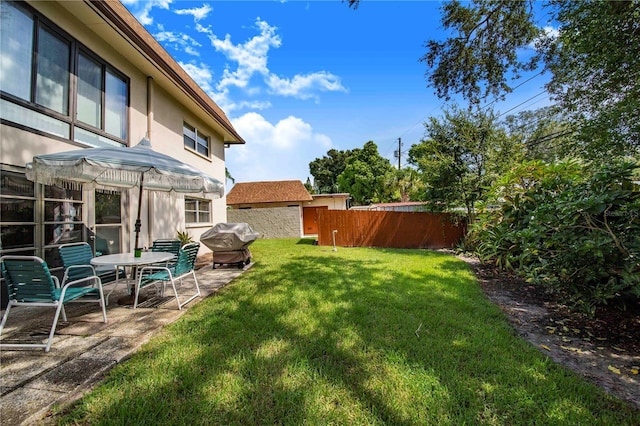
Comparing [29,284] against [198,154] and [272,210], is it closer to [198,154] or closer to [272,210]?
[198,154]

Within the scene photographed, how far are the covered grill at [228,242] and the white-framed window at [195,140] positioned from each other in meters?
3.95

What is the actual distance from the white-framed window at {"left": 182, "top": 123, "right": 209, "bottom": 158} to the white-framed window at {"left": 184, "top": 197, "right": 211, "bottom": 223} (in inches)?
74.3

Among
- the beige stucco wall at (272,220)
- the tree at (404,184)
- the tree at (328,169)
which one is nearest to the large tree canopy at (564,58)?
the beige stucco wall at (272,220)

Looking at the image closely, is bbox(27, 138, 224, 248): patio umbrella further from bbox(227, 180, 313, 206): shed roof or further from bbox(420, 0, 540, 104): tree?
bbox(227, 180, 313, 206): shed roof

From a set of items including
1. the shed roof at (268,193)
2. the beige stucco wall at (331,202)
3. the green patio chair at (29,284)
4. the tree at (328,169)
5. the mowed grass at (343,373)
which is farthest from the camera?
the tree at (328,169)

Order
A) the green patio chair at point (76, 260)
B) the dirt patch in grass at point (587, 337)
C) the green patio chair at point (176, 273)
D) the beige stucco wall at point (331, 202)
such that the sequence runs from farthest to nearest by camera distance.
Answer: the beige stucco wall at point (331, 202) → the green patio chair at point (176, 273) → the green patio chair at point (76, 260) → the dirt patch in grass at point (587, 337)

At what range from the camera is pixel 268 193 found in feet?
60.6

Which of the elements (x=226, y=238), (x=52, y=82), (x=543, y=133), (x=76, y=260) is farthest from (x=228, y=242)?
(x=543, y=133)

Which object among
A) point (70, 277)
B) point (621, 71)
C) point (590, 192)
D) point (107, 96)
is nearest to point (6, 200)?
point (70, 277)

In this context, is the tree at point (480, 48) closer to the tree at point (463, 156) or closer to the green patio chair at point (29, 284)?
the tree at point (463, 156)

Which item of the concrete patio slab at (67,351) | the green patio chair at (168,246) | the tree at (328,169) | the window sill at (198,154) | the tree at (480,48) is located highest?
the tree at (328,169)

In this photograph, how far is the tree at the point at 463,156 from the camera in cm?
1028

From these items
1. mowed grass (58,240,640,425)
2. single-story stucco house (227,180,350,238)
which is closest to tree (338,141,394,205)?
single-story stucco house (227,180,350,238)

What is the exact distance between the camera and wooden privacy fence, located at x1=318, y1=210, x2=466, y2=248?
12359 millimetres
